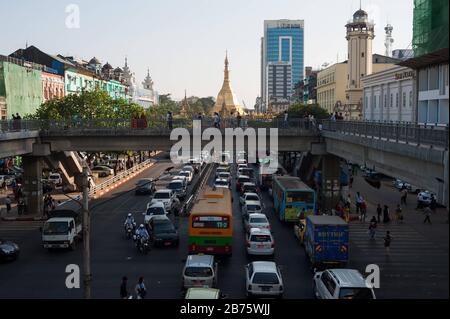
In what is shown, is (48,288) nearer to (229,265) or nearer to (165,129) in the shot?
(229,265)

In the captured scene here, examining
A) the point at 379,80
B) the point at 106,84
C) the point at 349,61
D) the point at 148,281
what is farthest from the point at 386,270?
the point at 106,84

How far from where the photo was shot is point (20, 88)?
69.9m

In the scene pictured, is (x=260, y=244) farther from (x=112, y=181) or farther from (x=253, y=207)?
(x=112, y=181)

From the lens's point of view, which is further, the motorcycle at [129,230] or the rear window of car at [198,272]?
the motorcycle at [129,230]

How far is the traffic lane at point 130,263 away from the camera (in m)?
21.6

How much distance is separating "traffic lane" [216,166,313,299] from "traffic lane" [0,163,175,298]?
5.83 metres

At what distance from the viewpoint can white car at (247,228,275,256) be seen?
26234 mm

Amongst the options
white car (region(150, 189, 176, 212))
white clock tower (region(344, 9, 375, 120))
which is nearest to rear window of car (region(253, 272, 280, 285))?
white car (region(150, 189, 176, 212))

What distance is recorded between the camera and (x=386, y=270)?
24547 millimetres

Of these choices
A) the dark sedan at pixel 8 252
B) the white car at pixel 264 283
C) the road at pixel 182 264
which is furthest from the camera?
the dark sedan at pixel 8 252

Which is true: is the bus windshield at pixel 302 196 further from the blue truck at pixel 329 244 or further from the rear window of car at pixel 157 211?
the blue truck at pixel 329 244

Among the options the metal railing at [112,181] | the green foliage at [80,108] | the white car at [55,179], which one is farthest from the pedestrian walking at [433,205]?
the white car at [55,179]

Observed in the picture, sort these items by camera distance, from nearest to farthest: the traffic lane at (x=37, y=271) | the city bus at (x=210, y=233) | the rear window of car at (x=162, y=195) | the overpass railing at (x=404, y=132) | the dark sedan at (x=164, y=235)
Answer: the overpass railing at (x=404, y=132) < the traffic lane at (x=37, y=271) < the city bus at (x=210, y=233) < the dark sedan at (x=164, y=235) < the rear window of car at (x=162, y=195)
